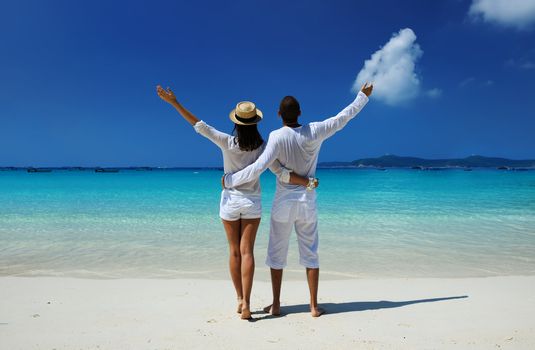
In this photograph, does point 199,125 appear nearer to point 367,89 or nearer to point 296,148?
point 296,148

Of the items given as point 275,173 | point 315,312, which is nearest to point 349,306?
point 315,312

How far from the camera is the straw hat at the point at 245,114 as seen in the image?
3.61 m

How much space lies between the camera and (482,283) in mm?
5137

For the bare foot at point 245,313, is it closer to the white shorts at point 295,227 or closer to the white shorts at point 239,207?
the white shorts at point 295,227

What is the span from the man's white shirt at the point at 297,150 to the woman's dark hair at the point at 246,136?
149mm

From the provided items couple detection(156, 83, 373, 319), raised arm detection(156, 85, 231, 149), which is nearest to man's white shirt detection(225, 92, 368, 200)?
couple detection(156, 83, 373, 319)

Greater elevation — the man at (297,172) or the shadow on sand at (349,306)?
the man at (297,172)

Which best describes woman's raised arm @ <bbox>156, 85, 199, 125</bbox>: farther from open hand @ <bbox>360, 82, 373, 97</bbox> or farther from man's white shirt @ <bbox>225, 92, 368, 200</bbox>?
open hand @ <bbox>360, 82, 373, 97</bbox>

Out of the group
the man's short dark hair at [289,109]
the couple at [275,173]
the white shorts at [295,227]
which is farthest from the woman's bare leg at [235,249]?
the man's short dark hair at [289,109]

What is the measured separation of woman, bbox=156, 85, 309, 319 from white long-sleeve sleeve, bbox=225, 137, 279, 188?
11 centimetres

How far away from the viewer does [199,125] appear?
3.66 m

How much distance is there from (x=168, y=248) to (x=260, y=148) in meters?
4.81

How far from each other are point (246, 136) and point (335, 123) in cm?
90

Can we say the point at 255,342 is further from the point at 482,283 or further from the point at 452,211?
the point at 452,211
